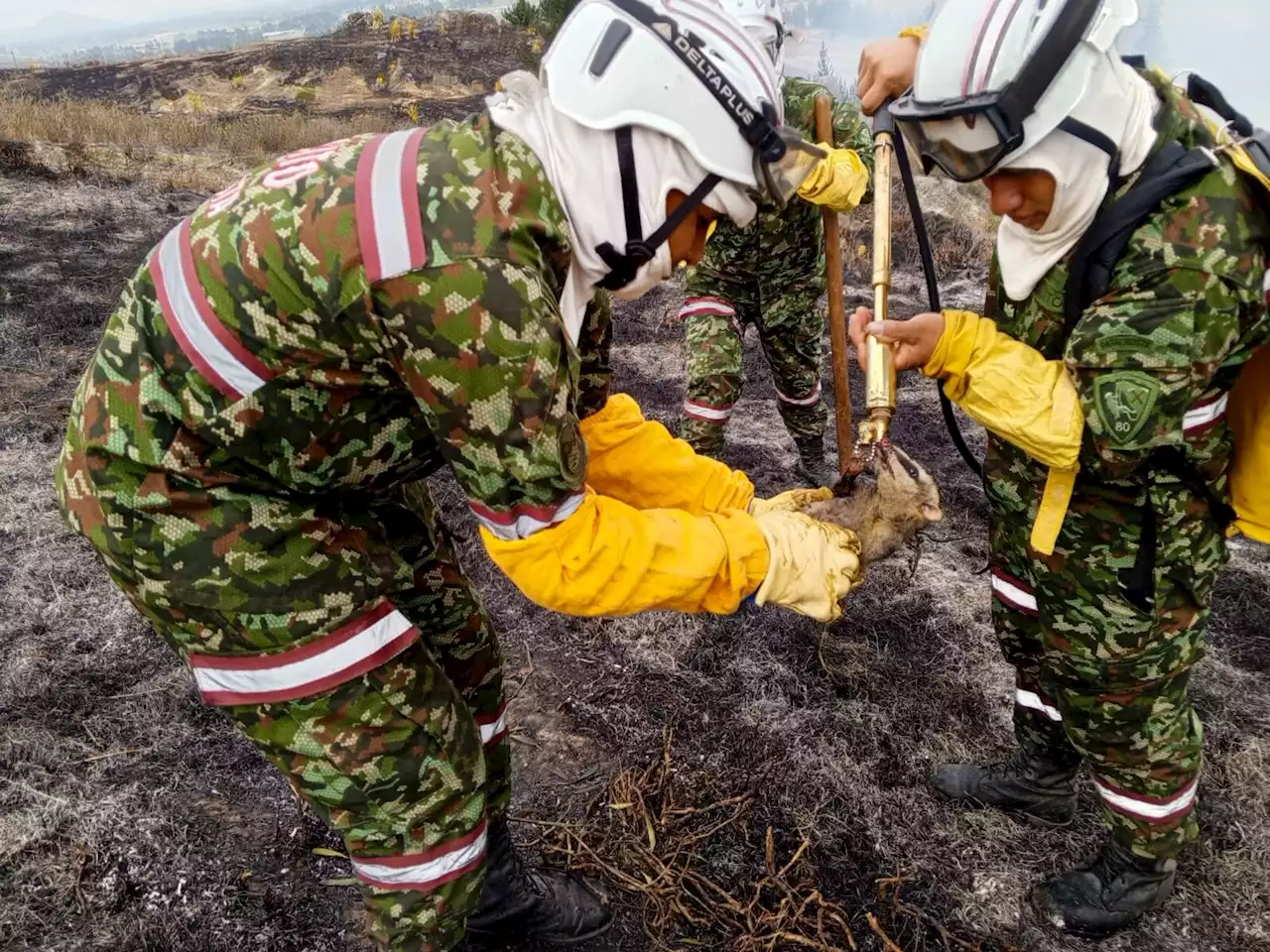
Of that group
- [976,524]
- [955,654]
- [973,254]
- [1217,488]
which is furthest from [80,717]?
[973,254]

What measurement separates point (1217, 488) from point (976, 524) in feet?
8.88

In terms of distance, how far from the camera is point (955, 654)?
142 inches

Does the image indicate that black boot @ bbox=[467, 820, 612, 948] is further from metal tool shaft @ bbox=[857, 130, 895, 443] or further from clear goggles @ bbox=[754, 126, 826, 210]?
clear goggles @ bbox=[754, 126, 826, 210]

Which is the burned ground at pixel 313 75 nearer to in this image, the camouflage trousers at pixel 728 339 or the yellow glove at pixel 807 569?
the camouflage trousers at pixel 728 339

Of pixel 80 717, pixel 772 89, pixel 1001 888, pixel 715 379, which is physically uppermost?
pixel 772 89

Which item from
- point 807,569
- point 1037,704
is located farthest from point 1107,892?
point 807,569

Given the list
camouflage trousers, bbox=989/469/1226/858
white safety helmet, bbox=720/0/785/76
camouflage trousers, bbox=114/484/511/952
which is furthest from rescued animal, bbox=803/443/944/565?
white safety helmet, bbox=720/0/785/76

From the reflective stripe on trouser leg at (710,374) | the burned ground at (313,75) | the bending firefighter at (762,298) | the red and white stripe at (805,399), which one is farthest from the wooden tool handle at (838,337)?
the burned ground at (313,75)

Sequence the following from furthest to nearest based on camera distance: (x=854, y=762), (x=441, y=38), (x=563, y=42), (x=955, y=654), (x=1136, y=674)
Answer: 1. (x=441, y=38)
2. (x=955, y=654)
3. (x=854, y=762)
4. (x=1136, y=674)
5. (x=563, y=42)

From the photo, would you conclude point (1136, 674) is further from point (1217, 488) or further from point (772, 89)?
point (772, 89)

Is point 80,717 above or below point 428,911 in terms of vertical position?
below

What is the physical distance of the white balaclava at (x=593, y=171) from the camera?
1.43m

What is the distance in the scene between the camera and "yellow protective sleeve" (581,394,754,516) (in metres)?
2.21

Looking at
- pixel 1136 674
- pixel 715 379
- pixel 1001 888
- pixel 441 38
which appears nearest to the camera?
pixel 1136 674
